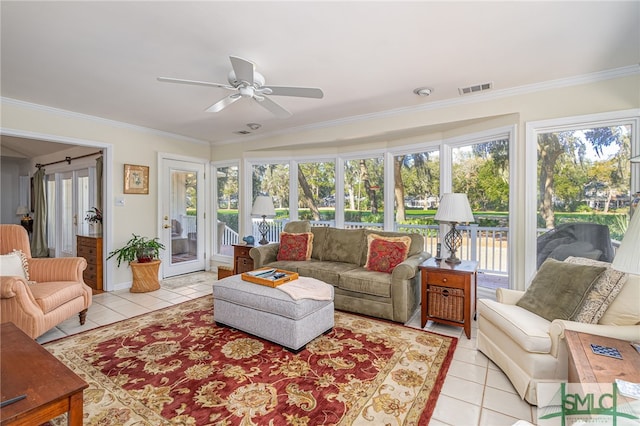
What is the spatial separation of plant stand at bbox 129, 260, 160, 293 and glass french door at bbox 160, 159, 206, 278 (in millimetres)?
768

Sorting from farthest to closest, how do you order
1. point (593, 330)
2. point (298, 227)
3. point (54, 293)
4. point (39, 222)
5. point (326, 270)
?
point (39, 222) → point (298, 227) → point (326, 270) → point (54, 293) → point (593, 330)

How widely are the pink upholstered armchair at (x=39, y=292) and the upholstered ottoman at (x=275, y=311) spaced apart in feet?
4.65

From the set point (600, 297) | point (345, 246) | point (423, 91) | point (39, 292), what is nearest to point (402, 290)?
point (345, 246)

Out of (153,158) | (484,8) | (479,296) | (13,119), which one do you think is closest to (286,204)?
(153,158)

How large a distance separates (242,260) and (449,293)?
3.08 meters

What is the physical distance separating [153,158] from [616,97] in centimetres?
603

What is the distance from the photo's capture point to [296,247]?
4266 millimetres

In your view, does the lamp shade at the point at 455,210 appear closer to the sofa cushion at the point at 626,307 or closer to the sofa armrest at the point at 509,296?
the sofa armrest at the point at 509,296

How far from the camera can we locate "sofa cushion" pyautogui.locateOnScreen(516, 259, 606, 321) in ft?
6.83

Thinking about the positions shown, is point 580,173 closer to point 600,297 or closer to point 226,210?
point 600,297

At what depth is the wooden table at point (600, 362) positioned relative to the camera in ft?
4.35

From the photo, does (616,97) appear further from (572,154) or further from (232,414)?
(232,414)

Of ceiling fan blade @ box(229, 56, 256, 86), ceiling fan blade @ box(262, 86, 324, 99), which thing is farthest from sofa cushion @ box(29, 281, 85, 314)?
ceiling fan blade @ box(262, 86, 324, 99)

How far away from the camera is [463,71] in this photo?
281 centimetres
